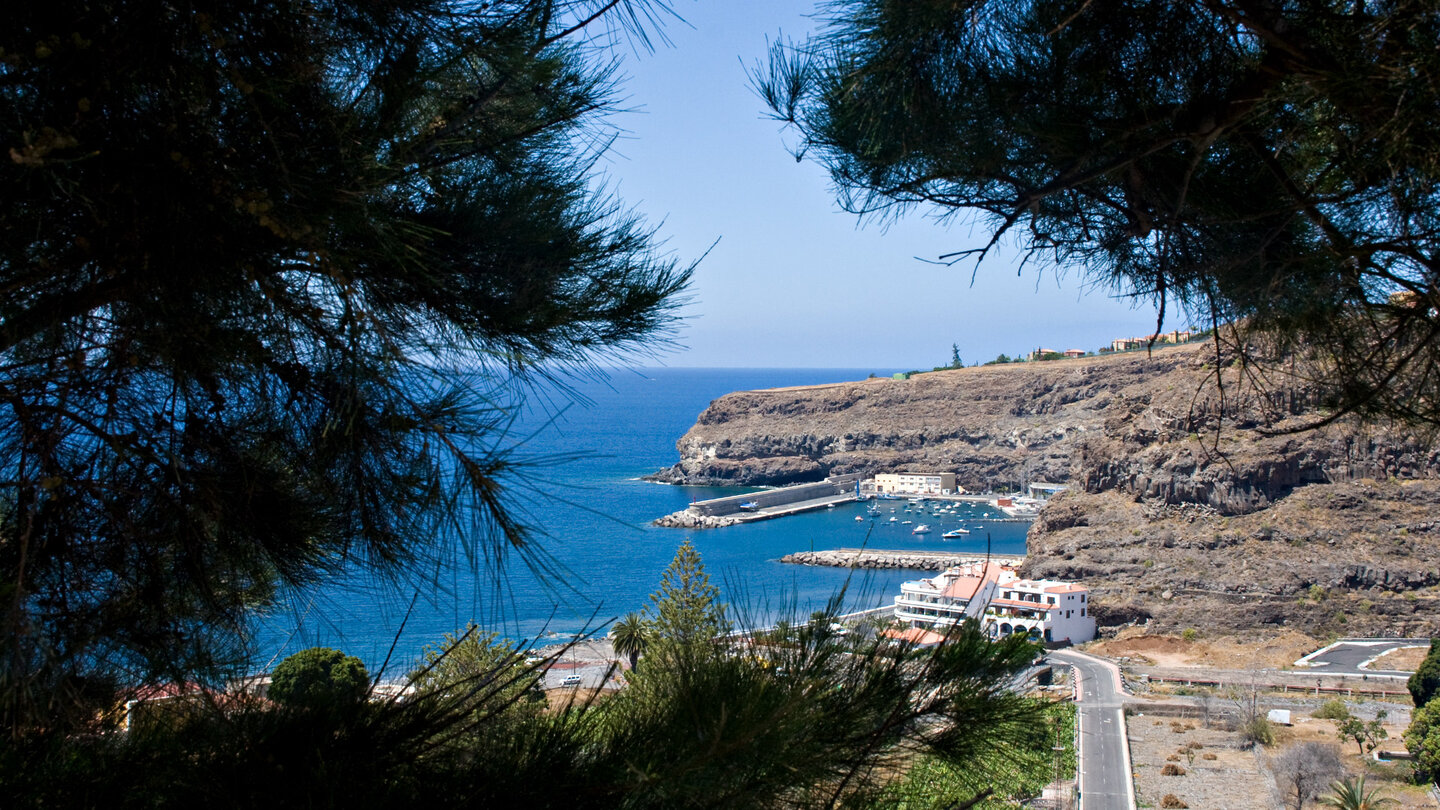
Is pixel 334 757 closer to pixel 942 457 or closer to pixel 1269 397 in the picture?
pixel 1269 397

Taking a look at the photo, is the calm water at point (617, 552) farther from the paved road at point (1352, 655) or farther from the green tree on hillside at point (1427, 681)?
the paved road at point (1352, 655)

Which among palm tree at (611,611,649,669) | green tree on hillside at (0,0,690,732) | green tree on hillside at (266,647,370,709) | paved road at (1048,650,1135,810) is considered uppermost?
green tree on hillside at (0,0,690,732)

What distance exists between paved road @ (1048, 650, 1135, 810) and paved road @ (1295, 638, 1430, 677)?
4184 millimetres

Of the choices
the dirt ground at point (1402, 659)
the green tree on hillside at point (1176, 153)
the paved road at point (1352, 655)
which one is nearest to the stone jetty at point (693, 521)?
the paved road at point (1352, 655)

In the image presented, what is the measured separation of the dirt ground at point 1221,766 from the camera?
11.2 meters

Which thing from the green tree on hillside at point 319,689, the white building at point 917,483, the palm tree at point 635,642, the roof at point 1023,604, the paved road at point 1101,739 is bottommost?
the paved road at point 1101,739

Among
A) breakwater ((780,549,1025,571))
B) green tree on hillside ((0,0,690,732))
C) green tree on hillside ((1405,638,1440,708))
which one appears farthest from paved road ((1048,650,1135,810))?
breakwater ((780,549,1025,571))

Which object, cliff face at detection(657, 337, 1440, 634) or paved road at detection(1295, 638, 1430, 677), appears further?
cliff face at detection(657, 337, 1440, 634)

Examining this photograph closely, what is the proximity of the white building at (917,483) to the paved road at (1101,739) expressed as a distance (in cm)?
2596

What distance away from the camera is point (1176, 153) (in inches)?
73.2

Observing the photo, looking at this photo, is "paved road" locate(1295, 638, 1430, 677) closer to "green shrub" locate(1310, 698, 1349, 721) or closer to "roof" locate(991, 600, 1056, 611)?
"green shrub" locate(1310, 698, 1349, 721)

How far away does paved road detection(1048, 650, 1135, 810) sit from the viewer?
10875mm

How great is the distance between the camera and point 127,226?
1122mm

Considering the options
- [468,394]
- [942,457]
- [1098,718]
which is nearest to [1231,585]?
[1098,718]
